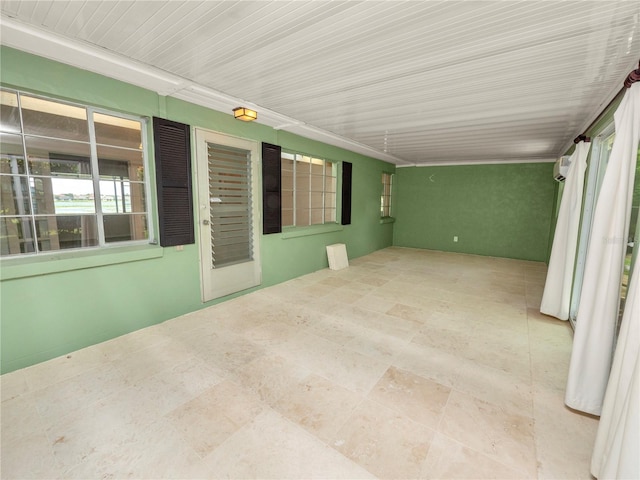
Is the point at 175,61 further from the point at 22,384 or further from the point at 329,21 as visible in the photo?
the point at 22,384

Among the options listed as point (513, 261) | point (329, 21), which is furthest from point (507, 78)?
point (513, 261)

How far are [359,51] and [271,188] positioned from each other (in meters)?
2.37

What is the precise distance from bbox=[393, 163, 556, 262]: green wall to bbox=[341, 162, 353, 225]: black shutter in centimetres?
271

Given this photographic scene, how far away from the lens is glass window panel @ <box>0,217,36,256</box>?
2232mm

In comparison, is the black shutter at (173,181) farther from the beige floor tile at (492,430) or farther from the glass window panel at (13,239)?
the beige floor tile at (492,430)

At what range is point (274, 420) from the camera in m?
1.71

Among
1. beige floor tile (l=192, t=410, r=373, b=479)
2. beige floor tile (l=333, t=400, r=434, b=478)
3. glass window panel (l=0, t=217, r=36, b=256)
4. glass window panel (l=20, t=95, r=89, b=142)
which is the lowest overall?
beige floor tile (l=192, t=410, r=373, b=479)

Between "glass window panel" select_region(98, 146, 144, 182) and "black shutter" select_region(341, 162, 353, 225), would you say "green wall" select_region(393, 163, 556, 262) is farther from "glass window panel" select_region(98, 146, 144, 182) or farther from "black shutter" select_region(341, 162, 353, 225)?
"glass window panel" select_region(98, 146, 144, 182)

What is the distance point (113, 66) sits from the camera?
2.24 metres

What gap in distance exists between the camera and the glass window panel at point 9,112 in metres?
2.10

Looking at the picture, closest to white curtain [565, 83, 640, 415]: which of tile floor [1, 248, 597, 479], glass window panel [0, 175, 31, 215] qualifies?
tile floor [1, 248, 597, 479]

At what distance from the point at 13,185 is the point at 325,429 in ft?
10.1

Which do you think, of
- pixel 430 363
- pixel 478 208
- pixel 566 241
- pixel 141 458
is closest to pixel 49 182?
pixel 141 458

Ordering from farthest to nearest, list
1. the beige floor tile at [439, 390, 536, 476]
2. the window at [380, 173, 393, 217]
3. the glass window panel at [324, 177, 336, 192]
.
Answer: the window at [380, 173, 393, 217] < the glass window panel at [324, 177, 336, 192] < the beige floor tile at [439, 390, 536, 476]
